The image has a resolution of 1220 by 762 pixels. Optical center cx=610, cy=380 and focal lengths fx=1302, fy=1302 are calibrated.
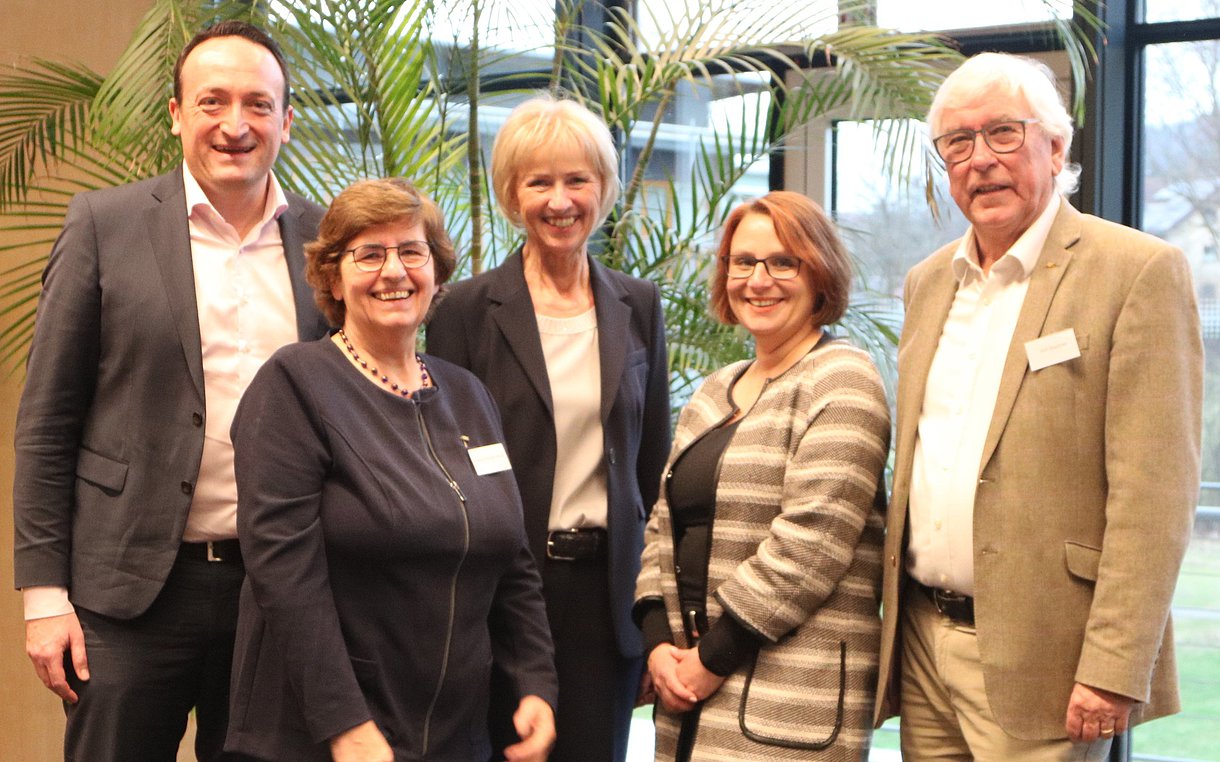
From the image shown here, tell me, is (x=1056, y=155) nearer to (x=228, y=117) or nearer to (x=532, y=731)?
(x=532, y=731)

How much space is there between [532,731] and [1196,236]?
270 centimetres

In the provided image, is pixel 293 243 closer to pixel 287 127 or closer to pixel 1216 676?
pixel 287 127

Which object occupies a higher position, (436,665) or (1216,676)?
(436,665)

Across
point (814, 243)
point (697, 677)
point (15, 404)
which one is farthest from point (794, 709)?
point (15, 404)

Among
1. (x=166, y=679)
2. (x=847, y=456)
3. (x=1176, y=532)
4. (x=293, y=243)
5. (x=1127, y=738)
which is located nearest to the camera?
(x=1176, y=532)

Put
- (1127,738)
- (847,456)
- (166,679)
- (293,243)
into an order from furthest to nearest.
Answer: (1127,738), (293,243), (166,679), (847,456)

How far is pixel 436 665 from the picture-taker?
2.18 metres

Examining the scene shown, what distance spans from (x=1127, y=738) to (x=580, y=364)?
7.67 ft

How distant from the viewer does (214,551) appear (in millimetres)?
2453

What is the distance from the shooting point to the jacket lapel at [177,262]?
95.3 inches

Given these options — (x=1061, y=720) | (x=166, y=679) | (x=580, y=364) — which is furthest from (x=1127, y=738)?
(x=166, y=679)

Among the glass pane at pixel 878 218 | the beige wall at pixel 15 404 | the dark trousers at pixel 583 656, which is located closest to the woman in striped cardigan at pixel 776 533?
the dark trousers at pixel 583 656

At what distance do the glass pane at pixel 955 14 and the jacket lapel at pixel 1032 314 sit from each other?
2017mm

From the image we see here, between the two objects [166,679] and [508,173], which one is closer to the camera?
[166,679]
